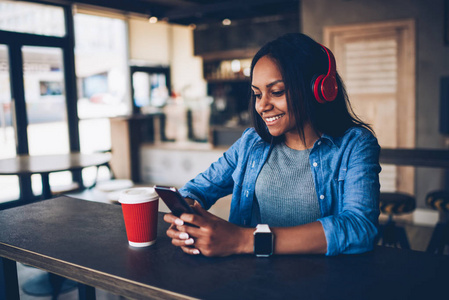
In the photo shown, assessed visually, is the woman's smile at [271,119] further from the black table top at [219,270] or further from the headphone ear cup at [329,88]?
the black table top at [219,270]

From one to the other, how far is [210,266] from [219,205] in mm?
2084

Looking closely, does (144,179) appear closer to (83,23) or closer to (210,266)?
(83,23)

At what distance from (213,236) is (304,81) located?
563 mm

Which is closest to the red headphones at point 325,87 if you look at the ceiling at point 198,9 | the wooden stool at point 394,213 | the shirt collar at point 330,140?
the shirt collar at point 330,140

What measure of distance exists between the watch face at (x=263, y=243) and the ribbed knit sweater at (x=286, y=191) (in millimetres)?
315

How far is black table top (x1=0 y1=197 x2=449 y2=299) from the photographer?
84 cm

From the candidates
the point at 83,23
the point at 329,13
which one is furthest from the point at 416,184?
the point at 83,23

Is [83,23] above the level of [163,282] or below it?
above

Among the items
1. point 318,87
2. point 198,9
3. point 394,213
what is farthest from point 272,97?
point 198,9

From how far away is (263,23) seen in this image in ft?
23.4

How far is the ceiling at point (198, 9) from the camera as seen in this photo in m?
5.27

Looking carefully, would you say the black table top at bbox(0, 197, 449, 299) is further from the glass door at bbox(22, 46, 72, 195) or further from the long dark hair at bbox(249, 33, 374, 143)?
the glass door at bbox(22, 46, 72, 195)

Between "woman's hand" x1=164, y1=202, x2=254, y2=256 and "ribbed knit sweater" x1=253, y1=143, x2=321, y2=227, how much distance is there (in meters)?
0.31

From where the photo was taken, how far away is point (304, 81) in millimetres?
1242
